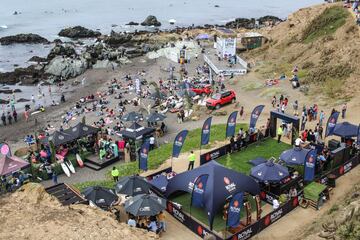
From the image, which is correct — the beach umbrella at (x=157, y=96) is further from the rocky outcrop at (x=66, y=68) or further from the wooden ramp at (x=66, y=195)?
the wooden ramp at (x=66, y=195)

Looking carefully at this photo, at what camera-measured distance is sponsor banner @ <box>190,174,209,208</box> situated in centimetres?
2064

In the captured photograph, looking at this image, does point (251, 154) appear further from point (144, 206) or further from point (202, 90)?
point (202, 90)

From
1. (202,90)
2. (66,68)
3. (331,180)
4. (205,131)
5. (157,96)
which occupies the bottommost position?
(66,68)

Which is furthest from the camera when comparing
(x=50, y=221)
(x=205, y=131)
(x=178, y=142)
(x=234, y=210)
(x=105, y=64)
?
(x=105, y=64)

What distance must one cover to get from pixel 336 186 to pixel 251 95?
2265cm

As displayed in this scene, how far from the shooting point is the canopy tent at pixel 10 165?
25803 mm

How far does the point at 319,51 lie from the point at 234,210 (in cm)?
3754

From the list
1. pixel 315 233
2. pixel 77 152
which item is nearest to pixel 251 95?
pixel 77 152

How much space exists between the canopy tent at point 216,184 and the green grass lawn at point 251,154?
5.14 m

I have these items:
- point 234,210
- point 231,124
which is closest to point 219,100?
point 231,124

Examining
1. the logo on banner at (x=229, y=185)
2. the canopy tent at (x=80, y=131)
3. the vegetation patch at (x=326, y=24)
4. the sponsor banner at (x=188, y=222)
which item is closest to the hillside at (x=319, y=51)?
the vegetation patch at (x=326, y=24)

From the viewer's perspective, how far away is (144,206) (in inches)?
795

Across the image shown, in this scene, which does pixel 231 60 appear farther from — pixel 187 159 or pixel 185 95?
pixel 187 159

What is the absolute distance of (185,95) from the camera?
45.4 m
